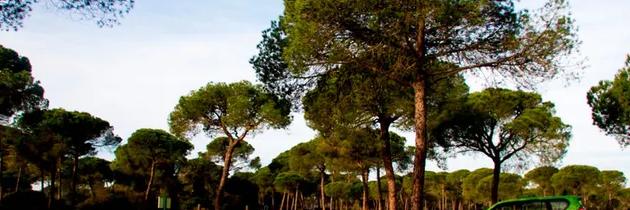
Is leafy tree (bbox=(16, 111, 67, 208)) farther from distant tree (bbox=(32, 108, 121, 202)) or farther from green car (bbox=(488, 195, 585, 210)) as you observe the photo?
green car (bbox=(488, 195, 585, 210))

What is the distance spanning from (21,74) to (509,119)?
3058cm

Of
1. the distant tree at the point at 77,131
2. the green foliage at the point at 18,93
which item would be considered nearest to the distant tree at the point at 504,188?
the distant tree at the point at 77,131

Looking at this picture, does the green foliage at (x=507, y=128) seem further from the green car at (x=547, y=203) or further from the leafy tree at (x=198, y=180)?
the leafy tree at (x=198, y=180)

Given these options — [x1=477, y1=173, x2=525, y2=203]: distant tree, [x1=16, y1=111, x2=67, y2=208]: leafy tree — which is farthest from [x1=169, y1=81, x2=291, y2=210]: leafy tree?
[x1=477, y1=173, x2=525, y2=203]: distant tree

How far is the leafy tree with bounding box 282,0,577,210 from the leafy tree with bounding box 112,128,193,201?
37.8 metres

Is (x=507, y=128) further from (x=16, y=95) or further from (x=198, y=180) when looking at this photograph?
(x=198, y=180)

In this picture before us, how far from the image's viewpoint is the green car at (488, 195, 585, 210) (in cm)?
1099

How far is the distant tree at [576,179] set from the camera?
2378 inches

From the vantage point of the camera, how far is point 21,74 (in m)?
34.9

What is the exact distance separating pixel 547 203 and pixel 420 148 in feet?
15.4

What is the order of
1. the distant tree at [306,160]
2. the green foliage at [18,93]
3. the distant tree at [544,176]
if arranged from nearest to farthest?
the green foliage at [18,93] < the distant tree at [306,160] < the distant tree at [544,176]

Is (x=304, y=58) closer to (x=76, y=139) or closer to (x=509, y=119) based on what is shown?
(x=509, y=119)

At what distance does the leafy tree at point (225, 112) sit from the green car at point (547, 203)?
24.3 meters

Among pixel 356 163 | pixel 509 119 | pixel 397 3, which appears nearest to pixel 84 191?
pixel 356 163
